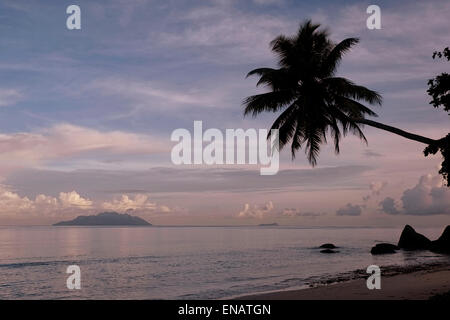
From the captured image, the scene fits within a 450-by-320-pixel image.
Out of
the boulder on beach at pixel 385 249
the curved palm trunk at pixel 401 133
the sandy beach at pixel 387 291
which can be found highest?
the curved palm trunk at pixel 401 133

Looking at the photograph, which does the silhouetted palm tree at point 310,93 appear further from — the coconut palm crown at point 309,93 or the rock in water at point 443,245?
the rock in water at point 443,245

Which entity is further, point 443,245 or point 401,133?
point 443,245

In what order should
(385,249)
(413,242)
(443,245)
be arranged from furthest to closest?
(413,242) < (443,245) < (385,249)

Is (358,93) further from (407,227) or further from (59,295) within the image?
(407,227)

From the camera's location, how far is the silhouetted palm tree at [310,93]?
23933 mm

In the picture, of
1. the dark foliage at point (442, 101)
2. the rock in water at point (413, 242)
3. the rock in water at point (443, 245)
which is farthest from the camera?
the rock in water at point (413, 242)

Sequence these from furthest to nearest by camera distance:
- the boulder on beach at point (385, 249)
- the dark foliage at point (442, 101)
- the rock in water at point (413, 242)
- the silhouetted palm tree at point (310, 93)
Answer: the rock in water at point (413, 242) → the boulder on beach at point (385, 249) → the silhouetted palm tree at point (310, 93) → the dark foliage at point (442, 101)

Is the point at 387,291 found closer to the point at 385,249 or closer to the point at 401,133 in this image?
the point at 401,133

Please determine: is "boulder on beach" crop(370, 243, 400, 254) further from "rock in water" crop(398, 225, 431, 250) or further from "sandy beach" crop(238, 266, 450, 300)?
"sandy beach" crop(238, 266, 450, 300)

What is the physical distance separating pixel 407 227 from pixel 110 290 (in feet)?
165

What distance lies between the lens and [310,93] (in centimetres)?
2444

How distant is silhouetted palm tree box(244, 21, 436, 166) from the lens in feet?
78.5

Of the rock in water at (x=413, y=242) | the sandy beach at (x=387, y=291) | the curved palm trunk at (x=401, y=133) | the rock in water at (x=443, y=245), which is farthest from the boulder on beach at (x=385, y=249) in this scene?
the curved palm trunk at (x=401, y=133)

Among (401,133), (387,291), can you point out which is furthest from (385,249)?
(401,133)
